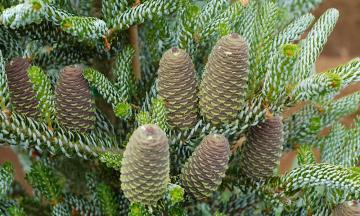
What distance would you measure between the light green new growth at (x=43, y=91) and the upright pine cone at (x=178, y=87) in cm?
18

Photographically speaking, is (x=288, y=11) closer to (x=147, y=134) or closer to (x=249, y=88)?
(x=249, y=88)

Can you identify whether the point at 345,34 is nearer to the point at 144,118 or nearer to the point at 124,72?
the point at 124,72

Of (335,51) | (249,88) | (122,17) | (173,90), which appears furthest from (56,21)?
(335,51)

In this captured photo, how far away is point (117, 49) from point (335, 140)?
18.0 inches

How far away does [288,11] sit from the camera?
116 cm

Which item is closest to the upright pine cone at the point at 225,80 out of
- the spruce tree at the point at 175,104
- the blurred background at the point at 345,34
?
the spruce tree at the point at 175,104

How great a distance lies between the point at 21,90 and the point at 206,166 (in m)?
0.33

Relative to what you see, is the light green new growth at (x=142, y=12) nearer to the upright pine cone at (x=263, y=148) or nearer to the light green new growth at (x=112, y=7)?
the light green new growth at (x=112, y=7)

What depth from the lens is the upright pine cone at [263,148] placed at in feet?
3.07

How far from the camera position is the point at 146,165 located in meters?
0.76

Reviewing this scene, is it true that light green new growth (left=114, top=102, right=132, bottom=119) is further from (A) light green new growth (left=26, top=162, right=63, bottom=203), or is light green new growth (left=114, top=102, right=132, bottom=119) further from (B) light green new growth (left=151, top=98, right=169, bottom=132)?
(A) light green new growth (left=26, top=162, right=63, bottom=203)

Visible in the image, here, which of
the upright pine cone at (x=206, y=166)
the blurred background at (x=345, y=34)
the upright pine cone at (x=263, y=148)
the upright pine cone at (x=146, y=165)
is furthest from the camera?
the blurred background at (x=345, y=34)

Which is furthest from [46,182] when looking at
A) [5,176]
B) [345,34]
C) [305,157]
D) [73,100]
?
[345,34]

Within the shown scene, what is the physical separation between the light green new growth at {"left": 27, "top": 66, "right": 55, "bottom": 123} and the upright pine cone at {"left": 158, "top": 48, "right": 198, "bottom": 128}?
0.58 feet
